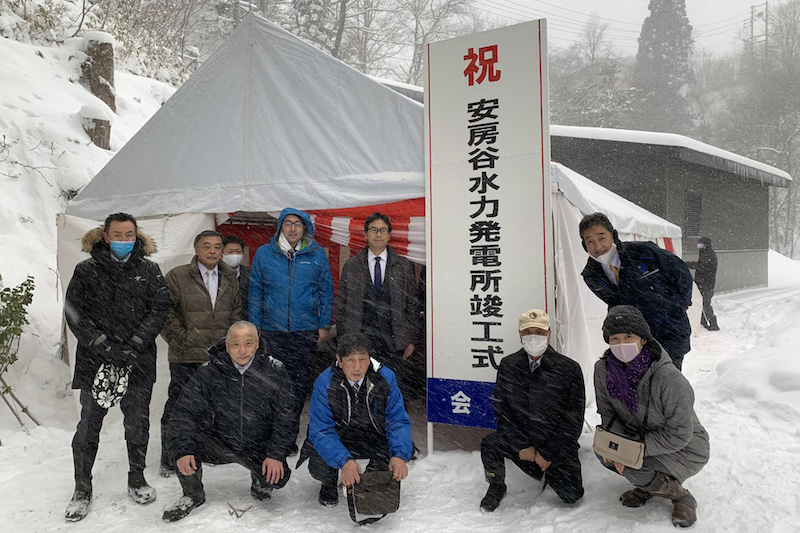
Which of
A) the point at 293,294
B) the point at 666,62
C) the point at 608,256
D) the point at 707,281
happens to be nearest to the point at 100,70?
the point at 293,294

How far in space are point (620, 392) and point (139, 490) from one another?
303cm

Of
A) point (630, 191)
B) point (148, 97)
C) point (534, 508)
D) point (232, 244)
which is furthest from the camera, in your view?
point (630, 191)

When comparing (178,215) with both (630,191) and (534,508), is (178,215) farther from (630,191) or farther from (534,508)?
(630,191)

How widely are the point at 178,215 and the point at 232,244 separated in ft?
2.78

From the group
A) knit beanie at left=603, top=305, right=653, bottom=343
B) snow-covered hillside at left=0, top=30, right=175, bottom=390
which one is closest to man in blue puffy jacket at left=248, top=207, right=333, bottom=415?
knit beanie at left=603, top=305, right=653, bottom=343

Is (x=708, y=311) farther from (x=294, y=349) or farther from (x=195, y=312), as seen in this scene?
(x=195, y=312)

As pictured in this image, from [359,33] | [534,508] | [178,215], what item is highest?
[359,33]

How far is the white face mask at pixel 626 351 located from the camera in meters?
2.85

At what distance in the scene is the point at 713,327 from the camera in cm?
909

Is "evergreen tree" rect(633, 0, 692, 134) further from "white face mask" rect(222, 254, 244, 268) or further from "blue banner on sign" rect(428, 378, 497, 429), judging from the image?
"white face mask" rect(222, 254, 244, 268)

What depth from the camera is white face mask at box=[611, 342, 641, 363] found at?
285 centimetres

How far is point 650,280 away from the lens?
3201mm

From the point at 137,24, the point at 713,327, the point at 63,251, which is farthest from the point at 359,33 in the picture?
the point at 63,251

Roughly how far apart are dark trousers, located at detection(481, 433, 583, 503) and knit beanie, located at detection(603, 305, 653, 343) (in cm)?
86
